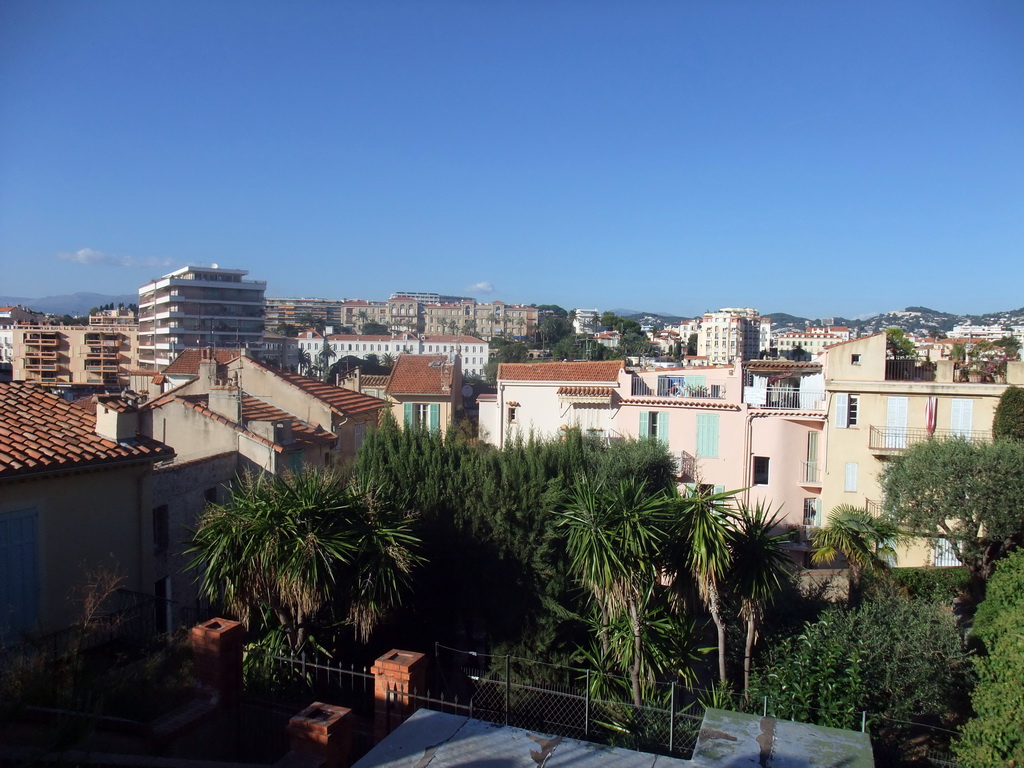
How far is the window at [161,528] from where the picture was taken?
13945mm

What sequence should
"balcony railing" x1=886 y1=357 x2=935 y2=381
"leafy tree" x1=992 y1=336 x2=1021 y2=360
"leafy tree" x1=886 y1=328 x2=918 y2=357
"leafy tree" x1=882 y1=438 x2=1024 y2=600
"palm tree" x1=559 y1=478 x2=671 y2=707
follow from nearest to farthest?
"palm tree" x1=559 y1=478 x2=671 y2=707 → "leafy tree" x1=882 y1=438 x2=1024 y2=600 → "leafy tree" x1=992 y1=336 x2=1021 y2=360 → "balcony railing" x1=886 y1=357 x2=935 y2=381 → "leafy tree" x1=886 y1=328 x2=918 y2=357

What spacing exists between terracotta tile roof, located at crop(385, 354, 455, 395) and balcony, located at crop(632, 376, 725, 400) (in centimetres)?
832

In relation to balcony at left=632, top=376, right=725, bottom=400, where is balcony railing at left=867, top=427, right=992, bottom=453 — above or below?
below

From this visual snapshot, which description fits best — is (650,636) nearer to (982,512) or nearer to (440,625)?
(440,625)

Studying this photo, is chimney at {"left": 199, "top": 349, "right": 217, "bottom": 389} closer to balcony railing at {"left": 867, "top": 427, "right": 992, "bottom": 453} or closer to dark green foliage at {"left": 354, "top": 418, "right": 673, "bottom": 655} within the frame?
dark green foliage at {"left": 354, "top": 418, "right": 673, "bottom": 655}

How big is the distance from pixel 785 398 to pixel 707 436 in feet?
10.3

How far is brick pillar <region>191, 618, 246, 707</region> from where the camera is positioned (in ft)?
27.8

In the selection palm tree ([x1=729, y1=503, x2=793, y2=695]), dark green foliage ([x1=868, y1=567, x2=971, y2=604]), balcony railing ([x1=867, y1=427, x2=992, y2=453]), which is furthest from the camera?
balcony railing ([x1=867, y1=427, x2=992, y2=453])

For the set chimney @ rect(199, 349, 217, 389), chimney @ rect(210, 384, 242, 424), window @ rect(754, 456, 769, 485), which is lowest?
window @ rect(754, 456, 769, 485)

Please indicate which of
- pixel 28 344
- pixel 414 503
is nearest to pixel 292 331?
pixel 28 344

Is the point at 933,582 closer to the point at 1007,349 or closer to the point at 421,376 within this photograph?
the point at 1007,349

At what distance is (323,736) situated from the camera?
22.5 ft

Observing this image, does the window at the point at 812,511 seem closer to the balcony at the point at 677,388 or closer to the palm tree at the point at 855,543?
the balcony at the point at 677,388

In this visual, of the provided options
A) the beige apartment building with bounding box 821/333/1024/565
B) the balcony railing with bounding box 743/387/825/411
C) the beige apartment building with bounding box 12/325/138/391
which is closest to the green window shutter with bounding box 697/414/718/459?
the balcony railing with bounding box 743/387/825/411
